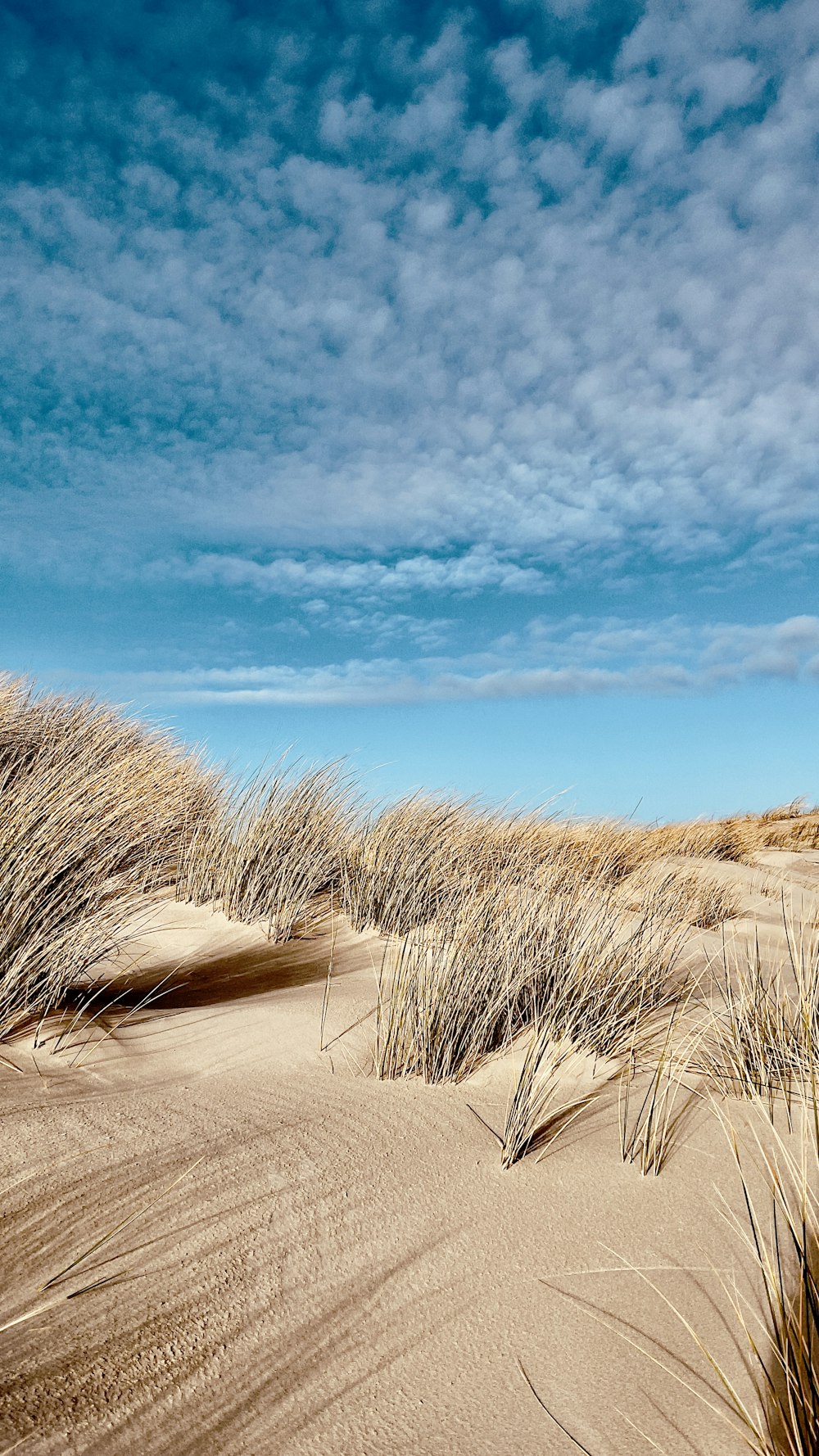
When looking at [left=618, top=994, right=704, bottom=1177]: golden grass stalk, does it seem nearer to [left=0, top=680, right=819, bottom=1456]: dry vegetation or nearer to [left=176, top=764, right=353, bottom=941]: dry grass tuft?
[left=0, top=680, right=819, bottom=1456]: dry vegetation

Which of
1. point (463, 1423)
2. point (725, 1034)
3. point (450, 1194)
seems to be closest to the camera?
point (463, 1423)

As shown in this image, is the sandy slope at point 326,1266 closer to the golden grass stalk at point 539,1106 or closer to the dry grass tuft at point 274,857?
the golden grass stalk at point 539,1106

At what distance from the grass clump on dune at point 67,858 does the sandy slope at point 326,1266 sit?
28 cm

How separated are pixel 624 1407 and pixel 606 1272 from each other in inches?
13.1

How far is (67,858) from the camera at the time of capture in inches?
119

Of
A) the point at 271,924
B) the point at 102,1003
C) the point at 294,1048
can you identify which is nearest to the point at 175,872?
the point at 271,924

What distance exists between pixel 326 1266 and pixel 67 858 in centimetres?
200

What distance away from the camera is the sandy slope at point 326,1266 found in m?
1.19

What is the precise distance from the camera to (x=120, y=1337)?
1.29 meters

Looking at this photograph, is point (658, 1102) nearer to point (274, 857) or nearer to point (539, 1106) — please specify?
point (539, 1106)

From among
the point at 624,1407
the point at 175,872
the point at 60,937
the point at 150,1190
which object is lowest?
the point at 624,1407

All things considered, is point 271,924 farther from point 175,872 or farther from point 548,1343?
point 548,1343

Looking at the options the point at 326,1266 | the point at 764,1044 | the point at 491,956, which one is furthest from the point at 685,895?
the point at 326,1266

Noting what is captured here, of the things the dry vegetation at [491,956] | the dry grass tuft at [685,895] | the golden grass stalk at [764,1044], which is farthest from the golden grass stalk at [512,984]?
the dry grass tuft at [685,895]
